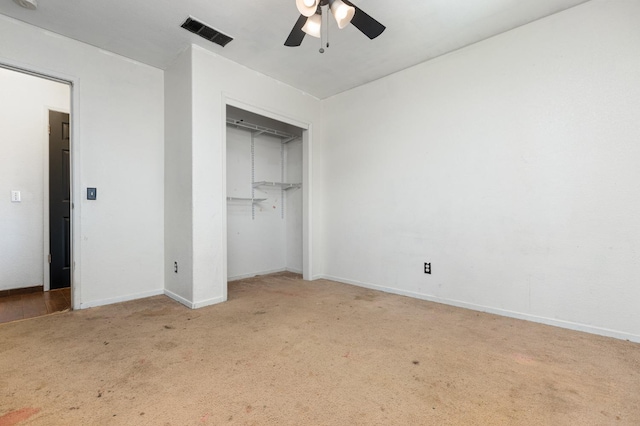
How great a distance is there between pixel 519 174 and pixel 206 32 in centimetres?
325

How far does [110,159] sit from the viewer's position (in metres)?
3.09

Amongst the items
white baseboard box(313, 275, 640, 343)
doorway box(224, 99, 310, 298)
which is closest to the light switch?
doorway box(224, 99, 310, 298)

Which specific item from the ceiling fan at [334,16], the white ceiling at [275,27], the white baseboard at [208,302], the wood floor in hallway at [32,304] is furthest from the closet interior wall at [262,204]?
the ceiling fan at [334,16]

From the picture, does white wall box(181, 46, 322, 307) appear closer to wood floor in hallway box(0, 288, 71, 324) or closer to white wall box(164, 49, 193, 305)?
white wall box(164, 49, 193, 305)

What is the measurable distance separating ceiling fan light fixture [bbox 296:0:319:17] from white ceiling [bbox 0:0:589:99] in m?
0.59

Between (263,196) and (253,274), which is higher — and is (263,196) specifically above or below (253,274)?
above

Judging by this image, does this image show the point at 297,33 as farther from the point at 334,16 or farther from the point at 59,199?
the point at 59,199

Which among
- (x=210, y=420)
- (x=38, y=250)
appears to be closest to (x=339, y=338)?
(x=210, y=420)

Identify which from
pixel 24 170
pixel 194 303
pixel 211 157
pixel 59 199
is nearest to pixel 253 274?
pixel 194 303

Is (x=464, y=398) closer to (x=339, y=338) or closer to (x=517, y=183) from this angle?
(x=339, y=338)

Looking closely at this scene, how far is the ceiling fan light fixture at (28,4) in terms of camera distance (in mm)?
2293

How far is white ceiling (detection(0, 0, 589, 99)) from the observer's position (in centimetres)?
239

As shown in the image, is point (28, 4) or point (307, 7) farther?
point (28, 4)

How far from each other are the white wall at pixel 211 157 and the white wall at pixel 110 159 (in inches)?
30.1
